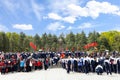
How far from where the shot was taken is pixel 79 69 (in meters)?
31.1

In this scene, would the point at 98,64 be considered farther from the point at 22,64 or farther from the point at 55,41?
the point at 55,41

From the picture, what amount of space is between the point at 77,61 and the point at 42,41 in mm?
98403

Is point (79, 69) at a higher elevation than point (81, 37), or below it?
below

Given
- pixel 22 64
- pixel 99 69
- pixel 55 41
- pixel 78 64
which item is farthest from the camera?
pixel 55 41

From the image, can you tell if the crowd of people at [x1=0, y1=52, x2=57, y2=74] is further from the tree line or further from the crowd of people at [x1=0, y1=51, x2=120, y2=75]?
the tree line

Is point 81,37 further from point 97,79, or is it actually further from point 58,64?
point 97,79

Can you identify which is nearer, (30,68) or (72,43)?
(30,68)

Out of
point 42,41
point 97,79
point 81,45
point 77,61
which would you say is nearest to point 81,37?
point 81,45

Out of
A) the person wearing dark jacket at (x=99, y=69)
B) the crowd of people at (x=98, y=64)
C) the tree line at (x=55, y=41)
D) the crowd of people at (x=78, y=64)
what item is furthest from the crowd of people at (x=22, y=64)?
the tree line at (x=55, y=41)

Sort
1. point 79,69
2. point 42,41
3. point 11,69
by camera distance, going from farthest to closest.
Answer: point 42,41
point 11,69
point 79,69

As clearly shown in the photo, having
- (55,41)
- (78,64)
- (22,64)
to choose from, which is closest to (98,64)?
(78,64)

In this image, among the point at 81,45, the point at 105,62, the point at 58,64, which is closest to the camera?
the point at 105,62

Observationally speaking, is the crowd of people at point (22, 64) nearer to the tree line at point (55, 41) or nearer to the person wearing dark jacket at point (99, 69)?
the person wearing dark jacket at point (99, 69)

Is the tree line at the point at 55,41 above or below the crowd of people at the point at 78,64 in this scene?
above
